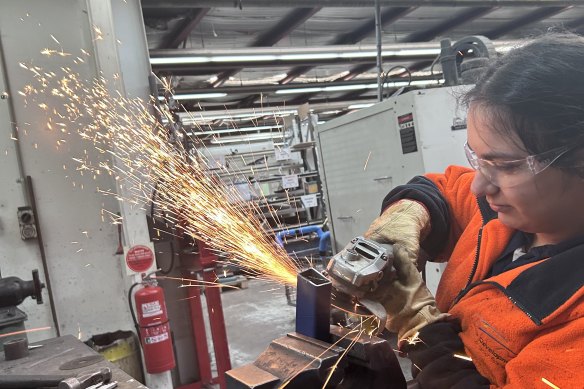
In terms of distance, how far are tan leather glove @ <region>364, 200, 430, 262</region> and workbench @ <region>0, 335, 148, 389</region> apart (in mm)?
908

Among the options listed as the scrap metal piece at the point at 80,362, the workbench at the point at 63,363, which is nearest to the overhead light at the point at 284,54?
the workbench at the point at 63,363

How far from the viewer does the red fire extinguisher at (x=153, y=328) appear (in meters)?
2.96

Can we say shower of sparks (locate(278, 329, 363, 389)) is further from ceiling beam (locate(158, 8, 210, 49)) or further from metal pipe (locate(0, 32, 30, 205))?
ceiling beam (locate(158, 8, 210, 49))

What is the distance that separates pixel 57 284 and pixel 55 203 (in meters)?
0.55

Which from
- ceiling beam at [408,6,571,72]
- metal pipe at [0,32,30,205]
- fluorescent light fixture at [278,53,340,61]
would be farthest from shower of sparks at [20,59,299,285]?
ceiling beam at [408,6,571,72]

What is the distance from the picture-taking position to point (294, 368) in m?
1.06

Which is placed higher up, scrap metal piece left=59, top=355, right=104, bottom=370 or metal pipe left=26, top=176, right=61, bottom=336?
metal pipe left=26, top=176, right=61, bottom=336

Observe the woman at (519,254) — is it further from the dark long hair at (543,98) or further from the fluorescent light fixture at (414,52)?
the fluorescent light fixture at (414,52)

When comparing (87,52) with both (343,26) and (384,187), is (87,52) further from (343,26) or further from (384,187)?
(343,26)

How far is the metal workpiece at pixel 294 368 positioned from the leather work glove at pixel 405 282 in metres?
0.27

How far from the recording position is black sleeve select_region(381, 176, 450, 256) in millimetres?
1603

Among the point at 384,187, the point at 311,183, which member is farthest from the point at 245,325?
the point at 384,187

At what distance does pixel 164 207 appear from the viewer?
3195 millimetres

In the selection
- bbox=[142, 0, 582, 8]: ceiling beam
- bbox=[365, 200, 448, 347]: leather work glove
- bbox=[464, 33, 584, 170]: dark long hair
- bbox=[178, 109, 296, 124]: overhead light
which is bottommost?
bbox=[365, 200, 448, 347]: leather work glove
